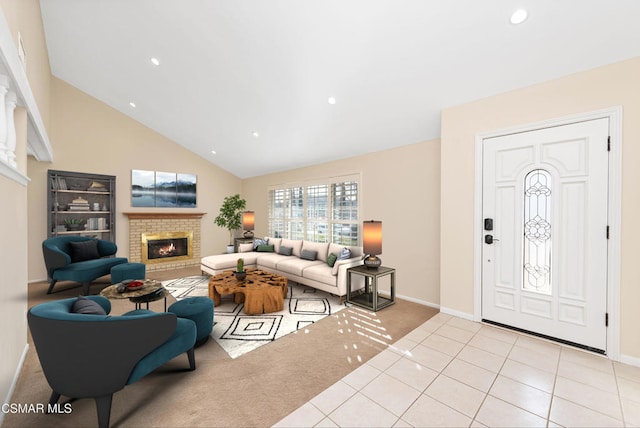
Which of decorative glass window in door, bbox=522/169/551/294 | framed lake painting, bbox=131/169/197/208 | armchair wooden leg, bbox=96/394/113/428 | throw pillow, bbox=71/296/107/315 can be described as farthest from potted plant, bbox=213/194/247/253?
decorative glass window in door, bbox=522/169/551/294

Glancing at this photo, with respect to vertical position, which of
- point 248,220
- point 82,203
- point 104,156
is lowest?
point 248,220

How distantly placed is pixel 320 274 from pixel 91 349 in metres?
3.01

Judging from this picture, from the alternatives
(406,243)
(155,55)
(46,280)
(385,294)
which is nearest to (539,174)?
(406,243)

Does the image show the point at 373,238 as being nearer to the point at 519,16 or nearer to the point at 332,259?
the point at 332,259

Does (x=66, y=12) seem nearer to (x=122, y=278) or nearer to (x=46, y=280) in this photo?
(x=122, y=278)

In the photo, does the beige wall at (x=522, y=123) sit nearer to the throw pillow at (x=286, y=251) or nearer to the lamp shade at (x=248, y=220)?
the throw pillow at (x=286, y=251)

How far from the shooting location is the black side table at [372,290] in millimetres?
3629

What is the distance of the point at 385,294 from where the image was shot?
4438mm

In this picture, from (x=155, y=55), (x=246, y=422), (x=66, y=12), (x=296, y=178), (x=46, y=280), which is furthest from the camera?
(x=296, y=178)

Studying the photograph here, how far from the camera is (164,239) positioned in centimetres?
650

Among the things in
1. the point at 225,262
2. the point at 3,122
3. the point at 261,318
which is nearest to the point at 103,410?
the point at 261,318

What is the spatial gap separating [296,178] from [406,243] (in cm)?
322

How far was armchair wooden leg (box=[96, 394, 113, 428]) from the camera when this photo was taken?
1592mm

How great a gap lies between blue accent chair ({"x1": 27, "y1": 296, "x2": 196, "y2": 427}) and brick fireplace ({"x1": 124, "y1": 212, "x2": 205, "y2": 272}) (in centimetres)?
504
